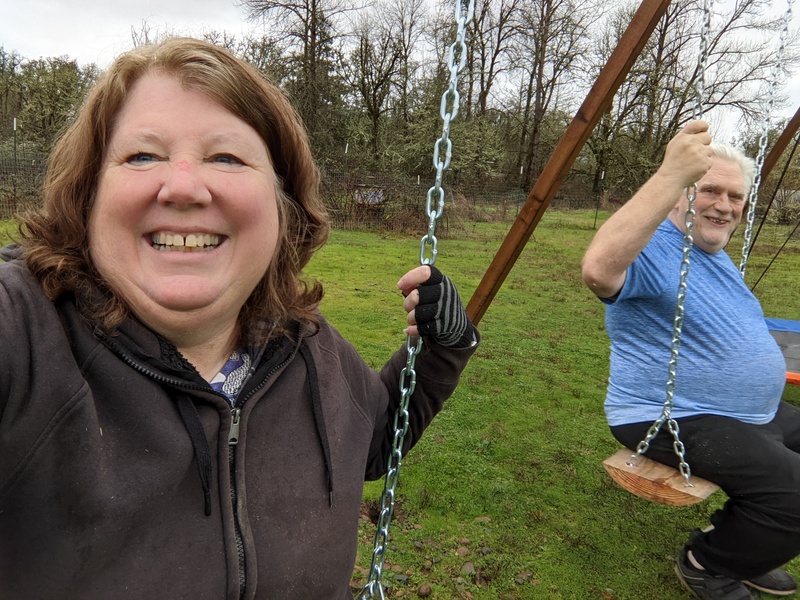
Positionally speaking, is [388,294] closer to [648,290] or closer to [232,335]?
[648,290]

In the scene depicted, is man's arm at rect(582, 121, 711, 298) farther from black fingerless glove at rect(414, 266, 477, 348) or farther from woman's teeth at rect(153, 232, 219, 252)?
woman's teeth at rect(153, 232, 219, 252)

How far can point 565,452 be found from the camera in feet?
12.5

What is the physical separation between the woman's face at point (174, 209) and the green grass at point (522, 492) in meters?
1.89

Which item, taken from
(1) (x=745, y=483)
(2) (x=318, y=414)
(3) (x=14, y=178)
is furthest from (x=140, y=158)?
(3) (x=14, y=178)

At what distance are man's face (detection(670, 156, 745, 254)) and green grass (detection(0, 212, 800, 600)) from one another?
154 cm

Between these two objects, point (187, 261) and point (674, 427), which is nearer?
point (187, 261)

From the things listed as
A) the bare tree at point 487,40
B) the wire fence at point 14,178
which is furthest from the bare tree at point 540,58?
the wire fence at point 14,178

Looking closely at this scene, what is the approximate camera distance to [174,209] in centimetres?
109

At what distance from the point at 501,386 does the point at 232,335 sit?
3.92 m

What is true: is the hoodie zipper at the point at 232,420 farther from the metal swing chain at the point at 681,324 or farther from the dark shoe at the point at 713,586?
the dark shoe at the point at 713,586

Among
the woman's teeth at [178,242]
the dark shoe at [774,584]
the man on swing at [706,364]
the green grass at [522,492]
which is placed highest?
the woman's teeth at [178,242]

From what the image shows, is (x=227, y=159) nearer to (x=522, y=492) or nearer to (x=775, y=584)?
(x=522, y=492)

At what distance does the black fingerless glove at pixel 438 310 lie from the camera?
1.51 metres

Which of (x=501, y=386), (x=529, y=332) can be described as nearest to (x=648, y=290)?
(x=501, y=386)
